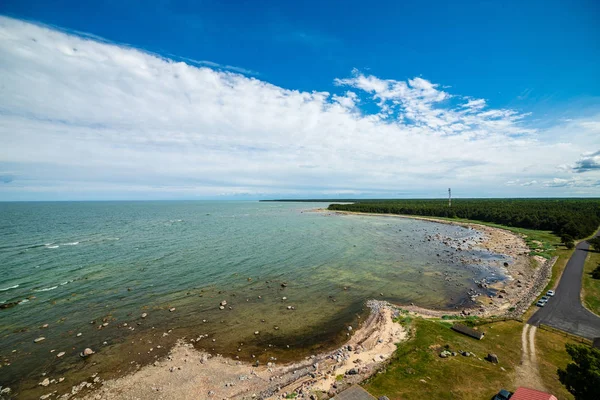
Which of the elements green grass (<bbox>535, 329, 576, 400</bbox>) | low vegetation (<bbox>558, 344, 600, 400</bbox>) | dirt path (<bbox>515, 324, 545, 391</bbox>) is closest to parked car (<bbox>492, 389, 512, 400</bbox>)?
dirt path (<bbox>515, 324, 545, 391</bbox>)

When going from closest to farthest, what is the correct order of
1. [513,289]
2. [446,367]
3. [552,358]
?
[446,367] → [552,358] → [513,289]

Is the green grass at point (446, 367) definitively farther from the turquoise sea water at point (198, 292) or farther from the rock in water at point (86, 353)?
the rock in water at point (86, 353)

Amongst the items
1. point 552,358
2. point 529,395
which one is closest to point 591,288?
point 552,358

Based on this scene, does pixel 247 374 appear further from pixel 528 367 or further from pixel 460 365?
pixel 528 367

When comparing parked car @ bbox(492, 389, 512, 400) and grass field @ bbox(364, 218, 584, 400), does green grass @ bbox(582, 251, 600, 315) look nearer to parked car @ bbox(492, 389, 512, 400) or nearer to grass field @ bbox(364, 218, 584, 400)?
grass field @ bbox(364, 218, 584, 400)

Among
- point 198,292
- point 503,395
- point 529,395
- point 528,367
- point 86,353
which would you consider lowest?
point 86,353

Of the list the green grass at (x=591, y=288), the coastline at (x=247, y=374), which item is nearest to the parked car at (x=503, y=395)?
the coastline at (x=247, y=374)

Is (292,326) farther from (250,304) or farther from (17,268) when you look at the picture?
(17,268)
